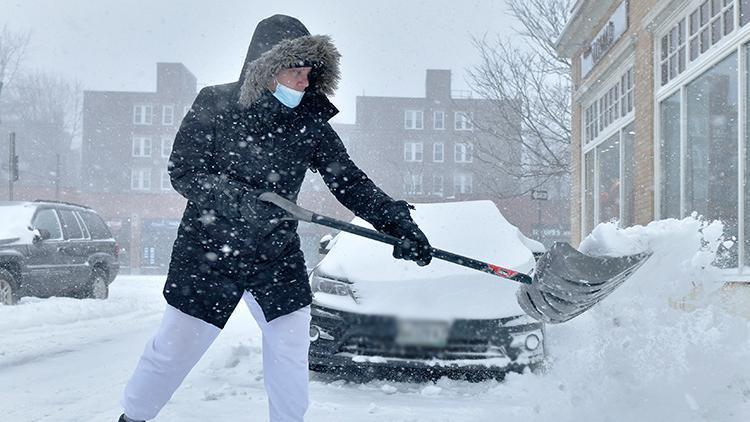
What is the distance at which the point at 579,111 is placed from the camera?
14953 mm

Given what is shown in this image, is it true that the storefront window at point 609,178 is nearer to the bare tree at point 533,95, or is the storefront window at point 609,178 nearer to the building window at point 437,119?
the bare tree at point 533,95

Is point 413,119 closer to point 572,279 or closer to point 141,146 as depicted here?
point 141,146

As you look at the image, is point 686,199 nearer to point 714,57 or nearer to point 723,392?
point 714,57

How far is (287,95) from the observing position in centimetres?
278

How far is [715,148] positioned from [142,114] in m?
50.7

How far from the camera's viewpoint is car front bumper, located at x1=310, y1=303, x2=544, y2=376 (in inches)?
194

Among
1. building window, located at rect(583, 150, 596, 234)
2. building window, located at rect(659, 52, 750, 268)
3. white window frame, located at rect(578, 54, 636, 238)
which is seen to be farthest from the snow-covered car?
building window, located at rect(583, 150, 596, 234)

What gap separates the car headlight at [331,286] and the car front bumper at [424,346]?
0.17 metres

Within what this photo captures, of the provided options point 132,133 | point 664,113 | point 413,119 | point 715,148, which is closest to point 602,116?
point 664,113

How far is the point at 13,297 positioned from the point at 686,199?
8.49 meters

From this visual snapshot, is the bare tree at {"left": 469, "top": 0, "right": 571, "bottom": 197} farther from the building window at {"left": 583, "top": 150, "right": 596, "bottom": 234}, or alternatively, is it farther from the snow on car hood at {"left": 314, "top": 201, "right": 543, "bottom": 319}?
the snow on car hood at {"left": 314, "top": 201, "right": 543, "bottom": 319}

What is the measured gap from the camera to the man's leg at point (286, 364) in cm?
268

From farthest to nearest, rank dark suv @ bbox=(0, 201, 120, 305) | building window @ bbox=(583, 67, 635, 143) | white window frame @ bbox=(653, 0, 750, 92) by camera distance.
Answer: building window @ bbox=(583, 67, 635, 143)
dark suv @ bbox=(0, 201, 120, 305)
white window frame @ bbox=(653, 0, 750, 92)

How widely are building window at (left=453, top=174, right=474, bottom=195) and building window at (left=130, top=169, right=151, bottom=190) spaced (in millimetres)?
21234
